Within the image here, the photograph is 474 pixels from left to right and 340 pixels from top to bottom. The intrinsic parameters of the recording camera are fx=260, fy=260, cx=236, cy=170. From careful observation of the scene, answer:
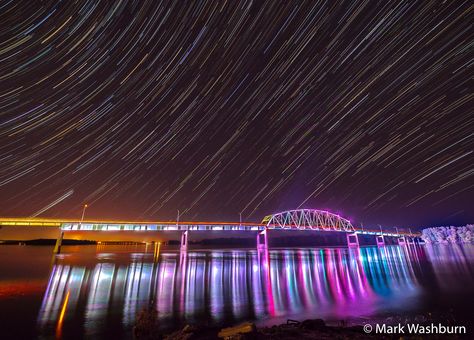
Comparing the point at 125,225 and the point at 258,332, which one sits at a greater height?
the point at 125,225

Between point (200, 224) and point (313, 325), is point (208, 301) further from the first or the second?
point (200, 224)

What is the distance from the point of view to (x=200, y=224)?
5340 inches

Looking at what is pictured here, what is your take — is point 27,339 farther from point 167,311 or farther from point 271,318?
point 271,318

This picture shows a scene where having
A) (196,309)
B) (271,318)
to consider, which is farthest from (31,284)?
(271,318)

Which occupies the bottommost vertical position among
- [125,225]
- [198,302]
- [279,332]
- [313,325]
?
[279,332]

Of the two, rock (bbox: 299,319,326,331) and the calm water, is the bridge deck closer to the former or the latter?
the calm water

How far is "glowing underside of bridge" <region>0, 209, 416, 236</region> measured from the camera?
105125 millimetres

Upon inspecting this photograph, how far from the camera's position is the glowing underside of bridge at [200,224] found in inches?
4139

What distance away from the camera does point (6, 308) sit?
67.1 feet

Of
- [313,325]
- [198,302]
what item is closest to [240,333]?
[313,325]

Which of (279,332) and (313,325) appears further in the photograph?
(313,325)

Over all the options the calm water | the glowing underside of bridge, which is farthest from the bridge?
the calm water

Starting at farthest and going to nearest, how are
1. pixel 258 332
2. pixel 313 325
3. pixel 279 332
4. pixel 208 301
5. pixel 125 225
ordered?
pixel 125 225
pixel 208 301
pixel 313 325
pixel 279 332
pixel 258 332

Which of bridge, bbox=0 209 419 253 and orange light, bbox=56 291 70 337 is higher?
bridge, bbox=0 209 419 253
